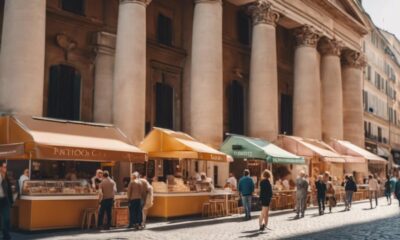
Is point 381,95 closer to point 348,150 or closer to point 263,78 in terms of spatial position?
point 348,150

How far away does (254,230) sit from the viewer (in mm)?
14602

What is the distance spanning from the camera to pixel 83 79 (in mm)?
22578

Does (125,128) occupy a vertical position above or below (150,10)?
below

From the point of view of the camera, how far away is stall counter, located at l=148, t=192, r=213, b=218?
17172mm

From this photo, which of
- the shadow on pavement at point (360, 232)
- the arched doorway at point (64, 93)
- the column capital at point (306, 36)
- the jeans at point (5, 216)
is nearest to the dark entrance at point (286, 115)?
the column capital at point (306, 36)

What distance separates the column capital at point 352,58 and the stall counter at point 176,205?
853 inches

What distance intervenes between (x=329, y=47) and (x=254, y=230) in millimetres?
20891

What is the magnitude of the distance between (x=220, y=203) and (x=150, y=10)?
10.9m

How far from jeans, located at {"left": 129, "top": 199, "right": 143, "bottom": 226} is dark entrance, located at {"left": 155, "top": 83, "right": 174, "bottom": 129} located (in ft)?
35.8

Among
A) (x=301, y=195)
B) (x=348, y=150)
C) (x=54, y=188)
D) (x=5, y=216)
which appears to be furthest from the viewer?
(x=348, y=150)

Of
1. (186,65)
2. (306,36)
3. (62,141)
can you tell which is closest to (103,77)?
(186,65)

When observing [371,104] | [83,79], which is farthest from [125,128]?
[371,104]

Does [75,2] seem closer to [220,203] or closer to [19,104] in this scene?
[19,104]

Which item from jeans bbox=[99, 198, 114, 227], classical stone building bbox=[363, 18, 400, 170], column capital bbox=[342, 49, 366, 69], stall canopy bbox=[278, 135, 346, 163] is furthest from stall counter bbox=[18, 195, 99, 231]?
classical stone building bbox=[363, 18, 400, 170]
